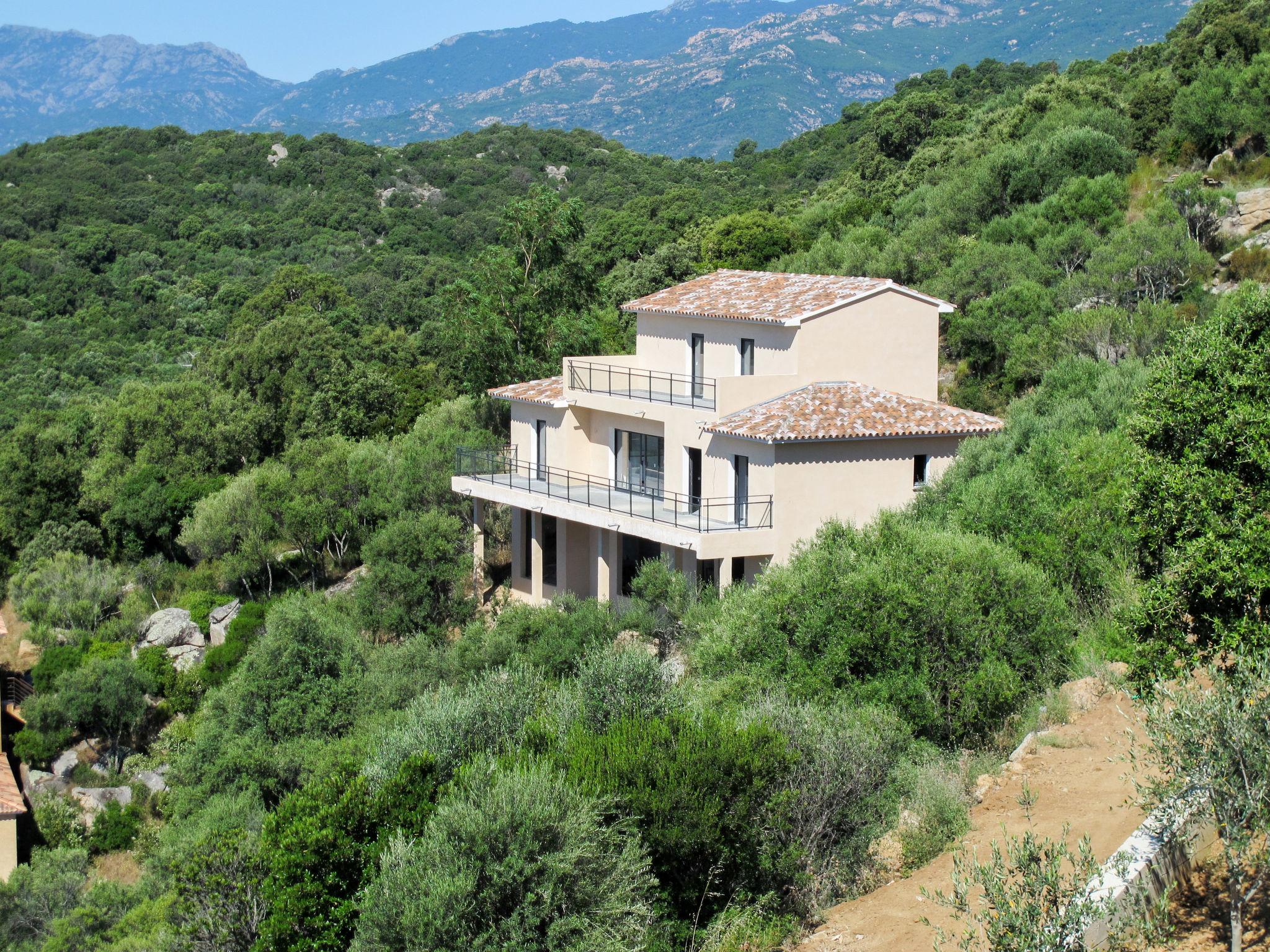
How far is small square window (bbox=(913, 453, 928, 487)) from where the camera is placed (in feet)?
92.7

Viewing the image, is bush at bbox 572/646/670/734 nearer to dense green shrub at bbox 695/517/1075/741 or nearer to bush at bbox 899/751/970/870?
dense green shrub at bbox 695/517/1075/741

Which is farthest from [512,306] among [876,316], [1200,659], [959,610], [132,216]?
[132,216]

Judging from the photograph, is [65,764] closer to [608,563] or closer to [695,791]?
[608,563]

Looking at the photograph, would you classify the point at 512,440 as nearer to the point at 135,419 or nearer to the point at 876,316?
the point at 876,316

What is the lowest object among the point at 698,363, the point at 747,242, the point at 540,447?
the point at 540,447

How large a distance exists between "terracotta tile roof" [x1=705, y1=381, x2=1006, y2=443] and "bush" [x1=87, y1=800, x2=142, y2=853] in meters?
16.2

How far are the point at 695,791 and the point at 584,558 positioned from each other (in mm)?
19041

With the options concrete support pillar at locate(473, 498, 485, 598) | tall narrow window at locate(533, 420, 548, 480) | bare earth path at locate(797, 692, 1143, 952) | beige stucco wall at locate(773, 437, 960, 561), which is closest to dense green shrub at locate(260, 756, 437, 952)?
bare earth path at locate(797, 692, 1143, 952)

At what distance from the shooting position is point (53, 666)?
38.3m

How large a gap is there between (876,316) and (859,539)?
982 centimetres

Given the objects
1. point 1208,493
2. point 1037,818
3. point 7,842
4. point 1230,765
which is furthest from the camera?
point 7,842

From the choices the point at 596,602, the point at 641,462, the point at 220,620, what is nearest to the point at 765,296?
the point at 641,462

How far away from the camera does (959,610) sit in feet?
61.2

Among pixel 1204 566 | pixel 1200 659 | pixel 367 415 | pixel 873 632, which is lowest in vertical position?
pixel 367 415
